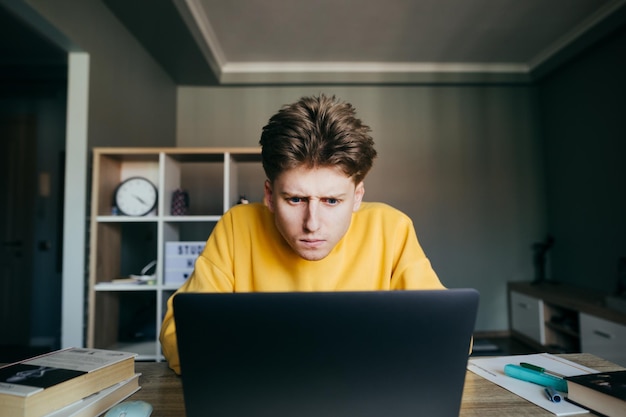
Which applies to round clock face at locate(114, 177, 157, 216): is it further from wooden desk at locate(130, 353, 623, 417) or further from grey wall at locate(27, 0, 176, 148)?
wooden desk at locate(130, 353, 623, 417)

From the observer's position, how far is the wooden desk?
0.72 metres

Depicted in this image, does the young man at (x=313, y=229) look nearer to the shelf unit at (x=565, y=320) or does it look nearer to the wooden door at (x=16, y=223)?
the shelf unit at (x=565, y=320)

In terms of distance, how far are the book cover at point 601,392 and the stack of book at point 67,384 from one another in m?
0.84

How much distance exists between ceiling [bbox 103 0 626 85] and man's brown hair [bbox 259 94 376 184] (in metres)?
2.19

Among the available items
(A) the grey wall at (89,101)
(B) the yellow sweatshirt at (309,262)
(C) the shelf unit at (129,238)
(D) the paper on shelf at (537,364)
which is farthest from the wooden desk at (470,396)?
(A) the grey wall at (89,101)

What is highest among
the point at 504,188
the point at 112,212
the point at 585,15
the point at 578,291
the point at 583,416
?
the point at 585,15

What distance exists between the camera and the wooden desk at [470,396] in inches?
28.4

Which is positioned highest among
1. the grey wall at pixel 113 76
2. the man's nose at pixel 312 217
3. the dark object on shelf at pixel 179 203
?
the grey wall at pixel 113 76

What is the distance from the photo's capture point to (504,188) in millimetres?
4281

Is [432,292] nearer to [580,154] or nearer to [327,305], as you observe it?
[327,305]

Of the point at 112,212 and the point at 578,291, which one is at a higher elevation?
the point at 112,212

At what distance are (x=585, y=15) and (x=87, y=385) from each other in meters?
3.97

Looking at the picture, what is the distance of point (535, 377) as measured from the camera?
84cm

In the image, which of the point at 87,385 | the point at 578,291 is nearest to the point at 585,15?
the point at 578,291
